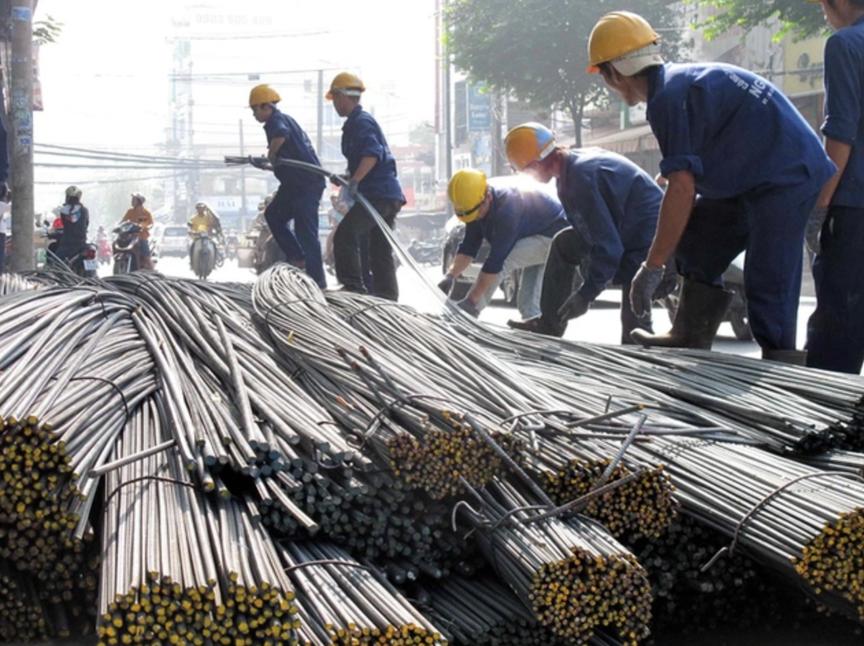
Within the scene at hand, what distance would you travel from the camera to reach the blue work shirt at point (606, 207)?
24.3 feet

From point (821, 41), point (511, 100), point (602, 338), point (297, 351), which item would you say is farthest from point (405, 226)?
point (297, 351)

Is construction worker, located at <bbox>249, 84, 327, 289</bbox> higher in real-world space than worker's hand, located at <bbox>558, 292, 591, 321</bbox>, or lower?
higher

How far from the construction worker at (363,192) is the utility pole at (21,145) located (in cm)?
456

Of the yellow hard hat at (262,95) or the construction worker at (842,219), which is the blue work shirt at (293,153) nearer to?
the yellow hard hat at (262,95)

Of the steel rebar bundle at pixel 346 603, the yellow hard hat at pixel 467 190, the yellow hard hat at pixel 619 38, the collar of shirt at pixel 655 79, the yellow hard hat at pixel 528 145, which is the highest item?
the yellow hard hat at pixel 619 38

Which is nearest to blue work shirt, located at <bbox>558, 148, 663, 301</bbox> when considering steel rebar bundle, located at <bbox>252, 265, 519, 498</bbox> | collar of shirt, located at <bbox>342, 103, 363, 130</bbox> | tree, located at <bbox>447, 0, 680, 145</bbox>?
steel rebar bundle, located at <bbox>252, 265, 519, 498</bbox>

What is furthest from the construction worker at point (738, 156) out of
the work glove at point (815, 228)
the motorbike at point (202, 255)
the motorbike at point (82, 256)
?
the motorbike at point (202, 255)

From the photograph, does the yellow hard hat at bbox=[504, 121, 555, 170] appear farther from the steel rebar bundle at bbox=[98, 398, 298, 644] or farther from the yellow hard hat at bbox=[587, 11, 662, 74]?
the steel rebar bundle at bbox=[98, 398, 298, 644]

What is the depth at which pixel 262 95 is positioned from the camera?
11.8 meters

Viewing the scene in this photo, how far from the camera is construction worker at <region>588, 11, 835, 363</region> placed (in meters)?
5.55

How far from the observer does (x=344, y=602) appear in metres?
3.10

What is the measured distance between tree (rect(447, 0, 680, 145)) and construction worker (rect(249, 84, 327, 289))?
26834 mm

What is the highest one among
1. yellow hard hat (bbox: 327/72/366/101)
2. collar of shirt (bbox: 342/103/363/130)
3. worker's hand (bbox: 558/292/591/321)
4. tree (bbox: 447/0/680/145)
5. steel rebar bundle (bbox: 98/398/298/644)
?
tree (bbox: 447/0/680/145)

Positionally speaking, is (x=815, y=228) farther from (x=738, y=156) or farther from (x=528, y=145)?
(x=528, y=145)
